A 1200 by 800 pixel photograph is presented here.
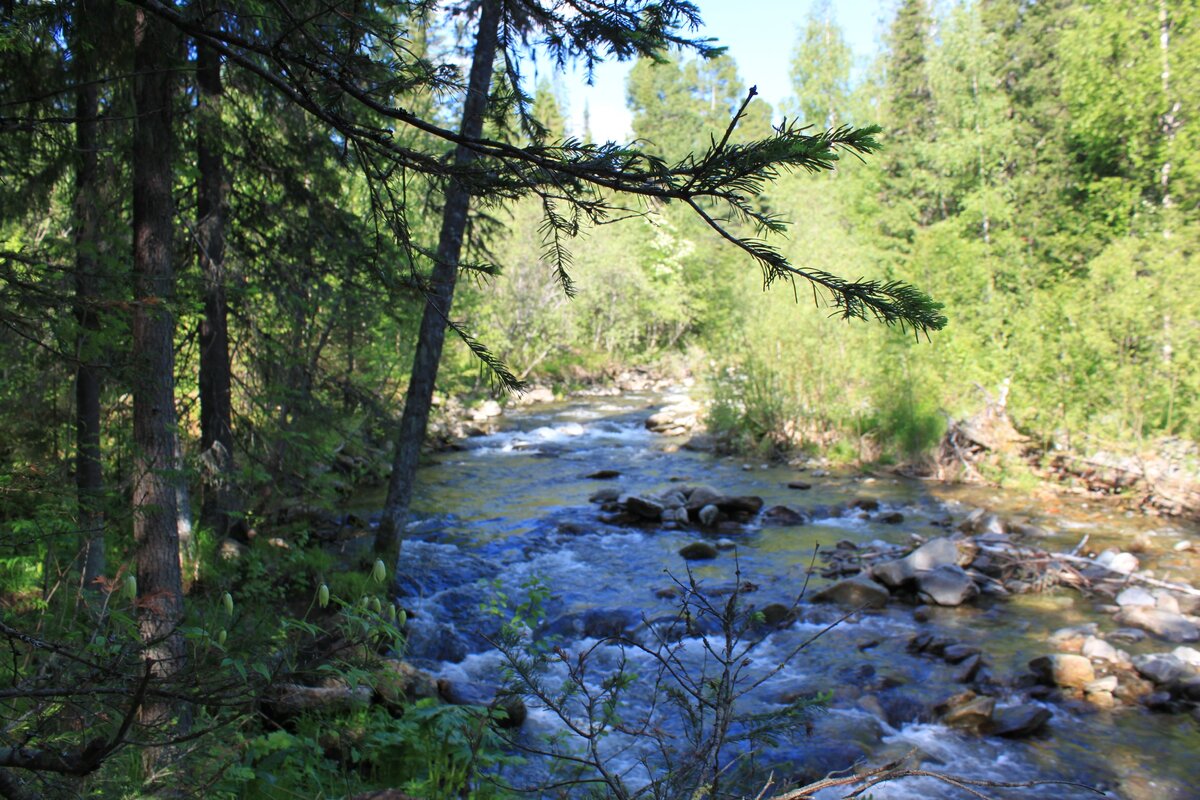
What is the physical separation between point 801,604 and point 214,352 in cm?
666

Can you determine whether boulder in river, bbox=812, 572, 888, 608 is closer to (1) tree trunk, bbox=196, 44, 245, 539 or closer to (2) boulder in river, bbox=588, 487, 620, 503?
(2) boulder in river, bbox=588, 487, 620, 503

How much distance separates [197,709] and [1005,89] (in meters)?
32.4

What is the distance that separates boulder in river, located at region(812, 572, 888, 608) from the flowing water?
22cm

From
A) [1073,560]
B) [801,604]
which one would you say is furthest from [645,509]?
[1073,560]

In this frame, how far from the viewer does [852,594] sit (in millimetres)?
8453

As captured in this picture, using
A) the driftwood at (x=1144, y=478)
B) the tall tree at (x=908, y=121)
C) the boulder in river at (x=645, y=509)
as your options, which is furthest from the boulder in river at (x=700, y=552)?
the tall tree at (x=908, y=121)

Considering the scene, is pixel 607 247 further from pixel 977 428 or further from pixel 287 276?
pixel 287 276

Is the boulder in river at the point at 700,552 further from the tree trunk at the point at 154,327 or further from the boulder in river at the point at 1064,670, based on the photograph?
the tree trunk at the point at 154,327

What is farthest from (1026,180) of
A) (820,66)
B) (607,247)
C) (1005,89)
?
(607,247)

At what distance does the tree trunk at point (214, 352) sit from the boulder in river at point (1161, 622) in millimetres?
8677

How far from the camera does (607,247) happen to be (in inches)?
1307

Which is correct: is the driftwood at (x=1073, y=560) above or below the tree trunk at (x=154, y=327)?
below

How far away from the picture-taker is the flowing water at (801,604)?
545 cm

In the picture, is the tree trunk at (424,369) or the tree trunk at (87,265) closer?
the tree trunk at (87,265)
